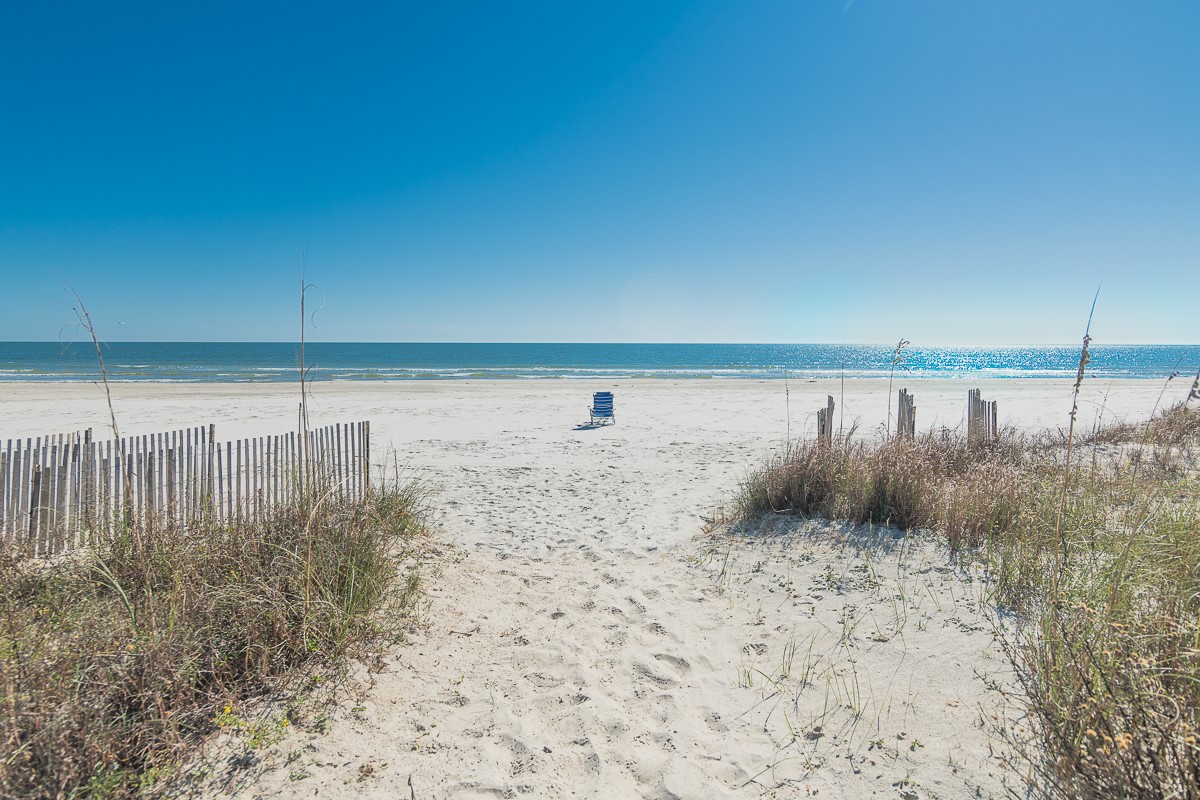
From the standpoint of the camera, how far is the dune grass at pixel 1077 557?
6.24ft

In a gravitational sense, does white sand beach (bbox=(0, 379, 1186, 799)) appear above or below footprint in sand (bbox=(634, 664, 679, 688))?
above

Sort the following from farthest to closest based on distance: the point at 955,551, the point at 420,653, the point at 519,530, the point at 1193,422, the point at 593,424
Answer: the point at 593,424 → the point at 1193,422 → the point at 519,530 → the point at 955,551 → the point at 420,653

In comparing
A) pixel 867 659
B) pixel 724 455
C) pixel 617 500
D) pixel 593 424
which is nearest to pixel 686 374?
pixel 593 424

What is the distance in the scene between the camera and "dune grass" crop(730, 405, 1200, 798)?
1.90 metres

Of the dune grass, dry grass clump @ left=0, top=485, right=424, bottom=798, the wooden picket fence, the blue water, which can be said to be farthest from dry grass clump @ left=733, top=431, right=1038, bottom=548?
the wooden picket fence

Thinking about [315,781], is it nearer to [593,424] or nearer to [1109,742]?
[1109,742]

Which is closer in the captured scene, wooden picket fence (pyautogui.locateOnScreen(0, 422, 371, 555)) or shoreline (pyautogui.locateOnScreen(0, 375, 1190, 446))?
wooden picket fence (pyautogui.locateOnScreen(0, 422, 371, 555))

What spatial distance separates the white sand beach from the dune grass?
40cm

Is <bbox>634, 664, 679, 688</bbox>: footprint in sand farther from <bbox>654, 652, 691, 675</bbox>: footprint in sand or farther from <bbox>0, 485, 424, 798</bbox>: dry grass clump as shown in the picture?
<bbox>0, 485, 424, 798</bbox>: dry grass clump

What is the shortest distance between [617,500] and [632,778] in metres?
4.96

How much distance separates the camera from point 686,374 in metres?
41.6

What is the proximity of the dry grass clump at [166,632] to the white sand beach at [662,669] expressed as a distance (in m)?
0.36

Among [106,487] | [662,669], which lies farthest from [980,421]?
[106,487]

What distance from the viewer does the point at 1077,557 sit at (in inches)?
167
